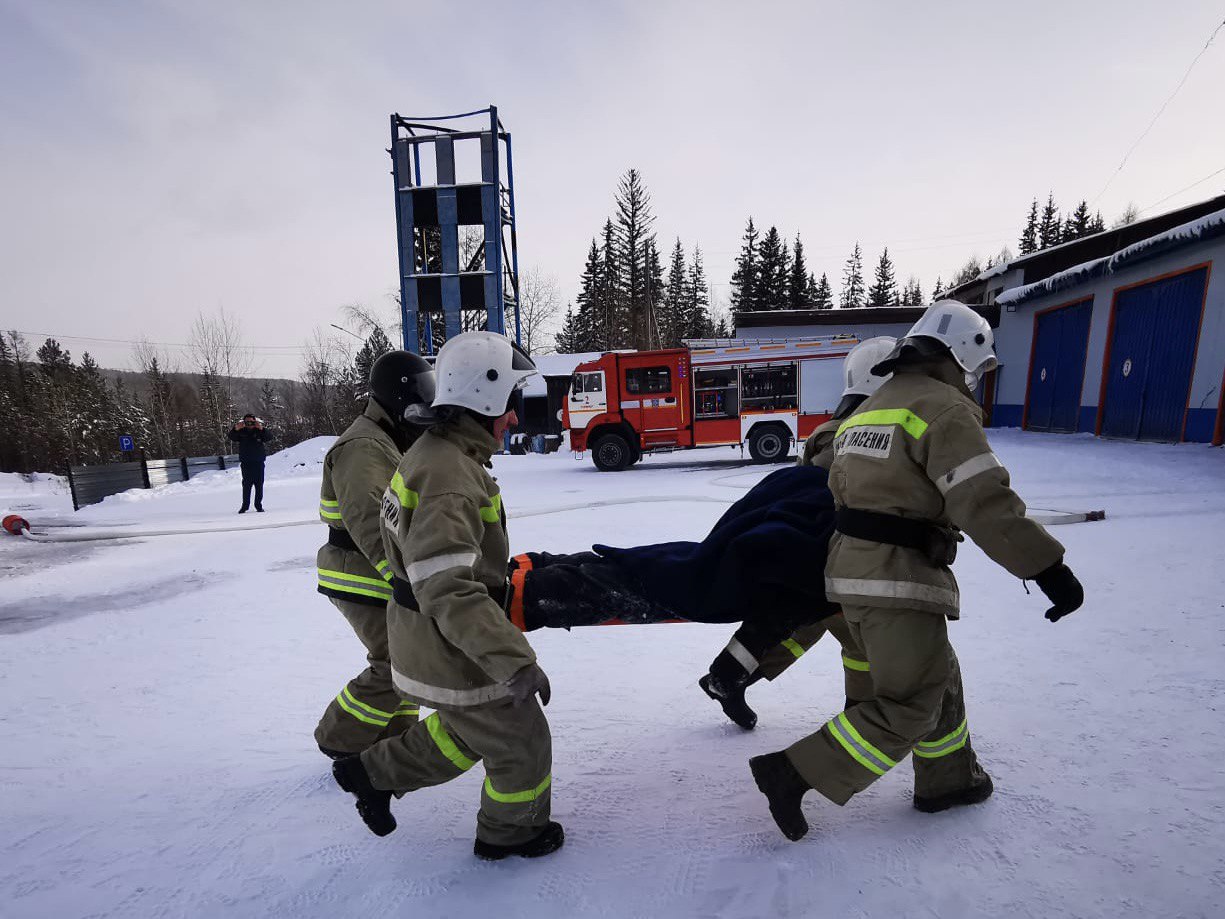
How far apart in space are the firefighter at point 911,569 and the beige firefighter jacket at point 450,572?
0.97 meters

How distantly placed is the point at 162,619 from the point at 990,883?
549 cm

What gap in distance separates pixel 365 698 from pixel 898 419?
7.51ft

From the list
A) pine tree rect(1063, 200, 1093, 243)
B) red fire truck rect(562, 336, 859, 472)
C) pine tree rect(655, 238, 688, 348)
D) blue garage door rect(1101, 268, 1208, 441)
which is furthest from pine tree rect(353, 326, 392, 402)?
pine tree rect(1063, 200, 1093, 243)

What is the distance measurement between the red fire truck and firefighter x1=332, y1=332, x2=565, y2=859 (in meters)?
11.9

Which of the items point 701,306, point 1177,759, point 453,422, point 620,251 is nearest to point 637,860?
point 453,422

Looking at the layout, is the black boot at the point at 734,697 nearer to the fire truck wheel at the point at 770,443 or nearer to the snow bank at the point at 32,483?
the fire truck wheel at the point at 770,443

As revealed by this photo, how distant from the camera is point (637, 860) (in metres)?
1.96

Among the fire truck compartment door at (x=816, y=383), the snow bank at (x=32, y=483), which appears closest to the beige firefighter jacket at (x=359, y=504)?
the fire truck compartment door at (x=816, y=383)

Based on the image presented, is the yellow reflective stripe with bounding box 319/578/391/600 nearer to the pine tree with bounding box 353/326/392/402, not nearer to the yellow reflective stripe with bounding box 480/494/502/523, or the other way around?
the yellow reflective stripe with bounding box 480/494/502/523

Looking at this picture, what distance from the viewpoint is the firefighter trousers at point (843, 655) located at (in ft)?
7.68

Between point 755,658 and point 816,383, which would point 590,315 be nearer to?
point 816,383

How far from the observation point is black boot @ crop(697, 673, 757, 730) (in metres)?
2.66

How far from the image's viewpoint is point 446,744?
6.47 ft

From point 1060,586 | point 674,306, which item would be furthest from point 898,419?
point 674,306
